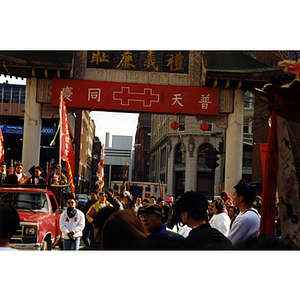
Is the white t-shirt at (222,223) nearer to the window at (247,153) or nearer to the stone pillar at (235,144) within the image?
the stone pillar at (235,144)

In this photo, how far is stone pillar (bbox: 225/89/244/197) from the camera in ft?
48.9

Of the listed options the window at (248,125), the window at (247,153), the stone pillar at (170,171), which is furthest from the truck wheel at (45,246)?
the stone pillar at (170,171)

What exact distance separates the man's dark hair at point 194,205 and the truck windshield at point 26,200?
16.4 ft


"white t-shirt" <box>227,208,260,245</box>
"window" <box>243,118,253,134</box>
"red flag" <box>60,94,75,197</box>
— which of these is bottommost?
"white t-shirt" <box>227,208,260,245</box>

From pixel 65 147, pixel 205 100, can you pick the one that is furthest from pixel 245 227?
pixel 205 100

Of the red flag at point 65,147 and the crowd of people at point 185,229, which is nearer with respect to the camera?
the crowd of people at point 185,229

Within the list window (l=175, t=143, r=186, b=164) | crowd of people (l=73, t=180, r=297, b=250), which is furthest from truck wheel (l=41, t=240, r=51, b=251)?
window (l=175, t=143, r=186, b=164)

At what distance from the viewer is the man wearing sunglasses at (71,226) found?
26.3 feet

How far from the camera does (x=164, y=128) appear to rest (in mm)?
53562

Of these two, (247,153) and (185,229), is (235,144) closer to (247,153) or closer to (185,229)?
(185,229)

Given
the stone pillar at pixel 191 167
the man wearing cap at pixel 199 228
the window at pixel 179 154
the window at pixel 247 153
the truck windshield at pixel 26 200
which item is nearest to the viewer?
the man wearing cap at pixel 199 228

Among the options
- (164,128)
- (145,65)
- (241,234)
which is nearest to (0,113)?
(164,128)

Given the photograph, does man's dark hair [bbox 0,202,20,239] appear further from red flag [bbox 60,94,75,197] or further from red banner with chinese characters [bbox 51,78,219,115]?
red banner with chinese characters [bbox 51,78,219,115]

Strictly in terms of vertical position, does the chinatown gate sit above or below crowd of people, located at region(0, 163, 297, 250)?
above
